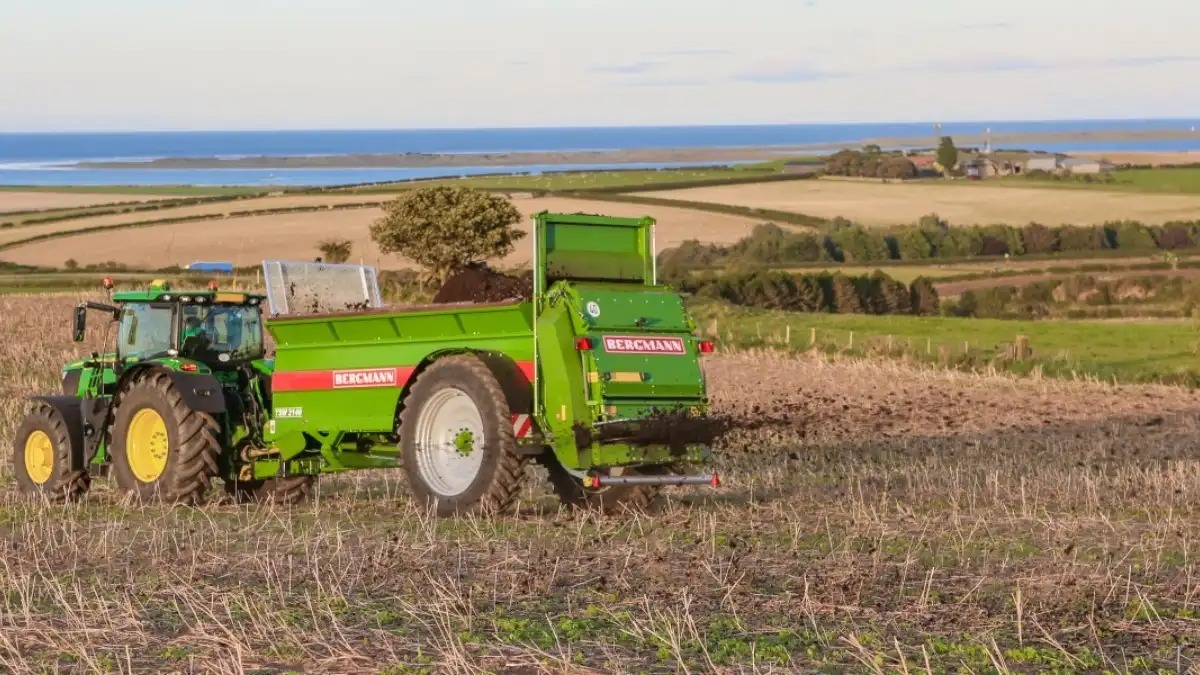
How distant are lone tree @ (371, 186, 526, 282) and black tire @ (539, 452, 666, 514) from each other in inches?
1376

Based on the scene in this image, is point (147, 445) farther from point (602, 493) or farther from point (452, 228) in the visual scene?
point (452, 228)

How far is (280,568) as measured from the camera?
11.8 metres

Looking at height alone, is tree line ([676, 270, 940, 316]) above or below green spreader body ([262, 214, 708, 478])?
below

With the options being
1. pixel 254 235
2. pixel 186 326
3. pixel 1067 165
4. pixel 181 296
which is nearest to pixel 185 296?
pixel 181 296

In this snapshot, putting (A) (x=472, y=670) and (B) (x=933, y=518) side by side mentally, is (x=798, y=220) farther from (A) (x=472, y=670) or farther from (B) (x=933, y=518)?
(A) (x=472, y=670)

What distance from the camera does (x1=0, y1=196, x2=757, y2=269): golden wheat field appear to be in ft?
224

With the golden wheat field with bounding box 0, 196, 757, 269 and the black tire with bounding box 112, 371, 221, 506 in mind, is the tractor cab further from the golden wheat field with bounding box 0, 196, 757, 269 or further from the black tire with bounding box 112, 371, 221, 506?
the golden wheat field with bounding box 0, 196, 757, 269

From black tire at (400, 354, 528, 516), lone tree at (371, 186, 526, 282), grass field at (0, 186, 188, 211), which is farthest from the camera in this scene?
grass field at (0, 186, 188, 211)

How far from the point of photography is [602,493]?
54.6 ft

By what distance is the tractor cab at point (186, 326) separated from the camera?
59.1 feet

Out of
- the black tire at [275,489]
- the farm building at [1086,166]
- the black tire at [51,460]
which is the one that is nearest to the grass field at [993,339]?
the black tire at [275,489]

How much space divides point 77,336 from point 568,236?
5.48m

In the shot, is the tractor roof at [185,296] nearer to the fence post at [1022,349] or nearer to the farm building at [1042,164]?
the fence post at [1022,349]

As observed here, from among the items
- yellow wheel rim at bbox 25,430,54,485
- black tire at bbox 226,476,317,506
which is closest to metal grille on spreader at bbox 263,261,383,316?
black tire at bbox 226,476,317,506
